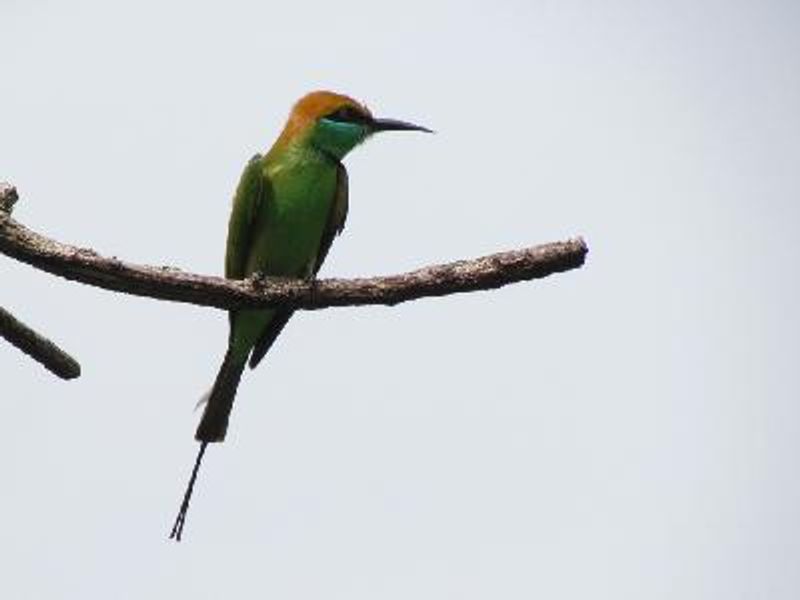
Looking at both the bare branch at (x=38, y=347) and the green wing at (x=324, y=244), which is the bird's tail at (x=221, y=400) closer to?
the green wing at (x=324, y=244)

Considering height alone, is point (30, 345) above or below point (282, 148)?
below

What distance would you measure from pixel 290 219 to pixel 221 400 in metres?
0.76

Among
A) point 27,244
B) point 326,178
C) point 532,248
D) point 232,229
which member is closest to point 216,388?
point 232,229

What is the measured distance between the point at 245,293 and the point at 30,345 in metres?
0.53

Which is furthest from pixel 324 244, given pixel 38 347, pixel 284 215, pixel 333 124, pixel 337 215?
pixel 38 347

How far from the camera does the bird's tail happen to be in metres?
3.58

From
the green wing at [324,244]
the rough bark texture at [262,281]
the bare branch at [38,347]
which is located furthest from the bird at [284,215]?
the bare branch at [38,347]

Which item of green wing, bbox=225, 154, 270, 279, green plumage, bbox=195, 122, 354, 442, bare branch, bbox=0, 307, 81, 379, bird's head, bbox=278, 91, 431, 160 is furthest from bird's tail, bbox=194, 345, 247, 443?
bare branch, bbox=0, 307, 81, 379

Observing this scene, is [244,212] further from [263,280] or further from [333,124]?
[263,280]

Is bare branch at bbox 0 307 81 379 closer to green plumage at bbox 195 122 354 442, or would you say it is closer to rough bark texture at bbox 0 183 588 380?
rough bark texture at bbox 0 183 588 380

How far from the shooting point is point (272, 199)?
4.02 meters

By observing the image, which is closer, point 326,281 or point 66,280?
point 66,280

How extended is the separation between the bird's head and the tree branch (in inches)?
60.3

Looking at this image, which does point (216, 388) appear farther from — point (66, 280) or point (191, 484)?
point (66, 280)
